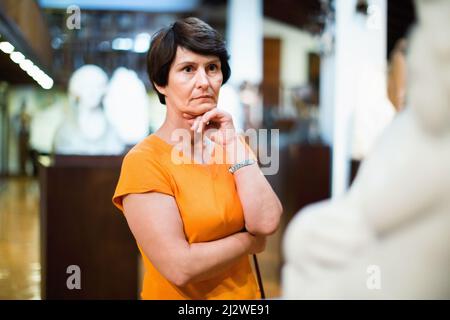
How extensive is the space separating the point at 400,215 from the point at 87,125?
3303 millimetres

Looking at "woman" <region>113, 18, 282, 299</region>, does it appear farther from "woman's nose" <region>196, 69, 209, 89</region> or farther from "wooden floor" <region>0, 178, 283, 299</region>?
"wooden floor" <region>0, 178, 283, 299</region>

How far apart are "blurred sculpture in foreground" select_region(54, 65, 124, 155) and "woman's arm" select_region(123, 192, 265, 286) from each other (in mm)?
2316

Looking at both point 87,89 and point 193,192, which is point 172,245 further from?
point 87,89

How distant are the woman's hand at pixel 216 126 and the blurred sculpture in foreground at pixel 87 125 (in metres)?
2.32

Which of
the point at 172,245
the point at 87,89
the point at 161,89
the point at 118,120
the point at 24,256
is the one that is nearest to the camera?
the point at 172,245

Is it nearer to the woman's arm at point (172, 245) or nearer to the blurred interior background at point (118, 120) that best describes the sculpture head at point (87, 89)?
the blurred interior background at point (118, 120)

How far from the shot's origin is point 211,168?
4.27ft

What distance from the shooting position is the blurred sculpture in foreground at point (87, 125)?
3668mm

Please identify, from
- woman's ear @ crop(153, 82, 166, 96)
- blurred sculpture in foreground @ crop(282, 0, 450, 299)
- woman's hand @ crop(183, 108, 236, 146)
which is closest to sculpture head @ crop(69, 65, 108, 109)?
woman's ear @ crop(153, 82, 166, 96)

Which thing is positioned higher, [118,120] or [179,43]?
[179,43]

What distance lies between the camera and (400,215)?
29.3 inches

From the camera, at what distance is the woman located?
3.90 ft

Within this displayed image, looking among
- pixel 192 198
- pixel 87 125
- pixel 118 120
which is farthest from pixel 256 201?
pixel 118 120

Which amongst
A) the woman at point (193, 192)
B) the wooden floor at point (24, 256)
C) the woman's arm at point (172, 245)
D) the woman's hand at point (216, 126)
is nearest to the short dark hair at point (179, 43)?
the woman at point (193, 192)
